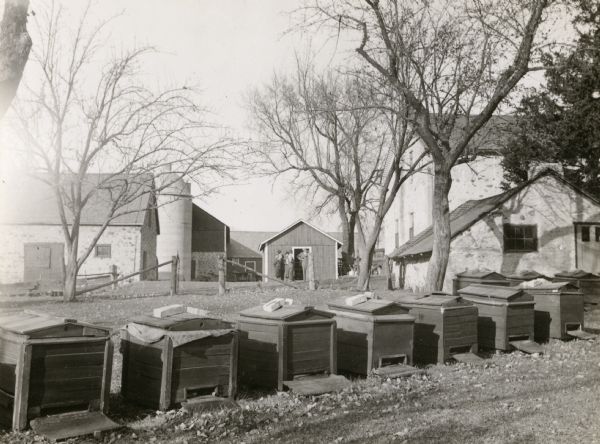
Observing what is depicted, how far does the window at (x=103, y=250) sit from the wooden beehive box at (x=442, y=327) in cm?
2631

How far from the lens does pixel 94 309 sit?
51.0 feet

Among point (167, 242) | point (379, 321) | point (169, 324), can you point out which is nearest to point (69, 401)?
point (169, 324)

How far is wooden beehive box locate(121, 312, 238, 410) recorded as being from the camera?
6.32 m

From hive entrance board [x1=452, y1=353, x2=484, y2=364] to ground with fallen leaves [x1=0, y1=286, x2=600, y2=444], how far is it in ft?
0.42

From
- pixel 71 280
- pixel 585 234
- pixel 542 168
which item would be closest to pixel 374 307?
pixel 71 280

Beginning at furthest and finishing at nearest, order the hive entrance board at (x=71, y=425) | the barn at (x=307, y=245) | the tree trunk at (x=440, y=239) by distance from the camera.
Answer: the barn at (x=307, y=245) < the tree trunk at (x=440, y=239) < the hive entrance board at (x=71, y=425)

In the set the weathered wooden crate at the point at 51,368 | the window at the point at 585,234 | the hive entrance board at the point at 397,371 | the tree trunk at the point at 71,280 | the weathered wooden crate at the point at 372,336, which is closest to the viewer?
the weathered wooden crate at the point at 51,368

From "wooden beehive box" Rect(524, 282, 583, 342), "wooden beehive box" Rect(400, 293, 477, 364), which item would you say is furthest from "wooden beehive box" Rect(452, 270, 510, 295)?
"wooden beehive box" Rect(400, 293, 477, 364)

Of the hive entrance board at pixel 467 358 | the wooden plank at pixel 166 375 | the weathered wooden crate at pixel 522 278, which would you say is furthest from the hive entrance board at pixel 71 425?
the weathered wooden crate at pixel 522 278

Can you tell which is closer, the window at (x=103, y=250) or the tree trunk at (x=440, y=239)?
the tree trunk at (x=440, y=239)

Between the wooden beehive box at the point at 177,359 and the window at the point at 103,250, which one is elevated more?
the window at the point at 103,250

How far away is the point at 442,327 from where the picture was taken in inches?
365

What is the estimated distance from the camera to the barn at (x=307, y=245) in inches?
1652

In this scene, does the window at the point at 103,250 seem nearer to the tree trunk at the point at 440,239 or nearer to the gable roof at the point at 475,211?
the gable roof at the point at 475,211
